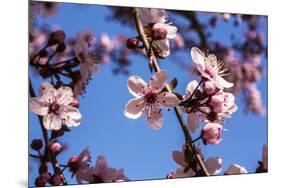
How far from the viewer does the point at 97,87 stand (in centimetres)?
218

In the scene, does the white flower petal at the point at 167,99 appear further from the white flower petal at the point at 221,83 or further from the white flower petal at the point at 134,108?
the white flower petal at the point at 221,83

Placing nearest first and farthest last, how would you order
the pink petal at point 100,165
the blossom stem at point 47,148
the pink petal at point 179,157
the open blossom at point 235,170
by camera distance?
the blossom stem at point 47,148 < the pink petal at point 100,165 < the pink petal at point 179,157 < the open blossom at point 235,170

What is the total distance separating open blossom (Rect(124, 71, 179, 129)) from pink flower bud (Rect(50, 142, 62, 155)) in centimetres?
35

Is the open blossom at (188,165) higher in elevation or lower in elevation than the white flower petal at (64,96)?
lower

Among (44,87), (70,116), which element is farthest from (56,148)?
(44,87)

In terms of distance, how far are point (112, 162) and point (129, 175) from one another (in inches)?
4.2

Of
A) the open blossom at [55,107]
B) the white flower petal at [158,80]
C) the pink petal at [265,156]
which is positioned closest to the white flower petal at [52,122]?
the open blossom at [55,107]

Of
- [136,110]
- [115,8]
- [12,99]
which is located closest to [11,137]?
[12,99]

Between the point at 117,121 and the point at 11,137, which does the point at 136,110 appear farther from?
the point at 11,137

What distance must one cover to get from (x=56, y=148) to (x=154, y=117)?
0.49 metres

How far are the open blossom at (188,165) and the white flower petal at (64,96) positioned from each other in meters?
0.57

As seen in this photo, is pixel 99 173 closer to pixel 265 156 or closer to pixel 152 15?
pixel 152 15

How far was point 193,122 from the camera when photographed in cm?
233

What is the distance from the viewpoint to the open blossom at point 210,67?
2.34 meters
